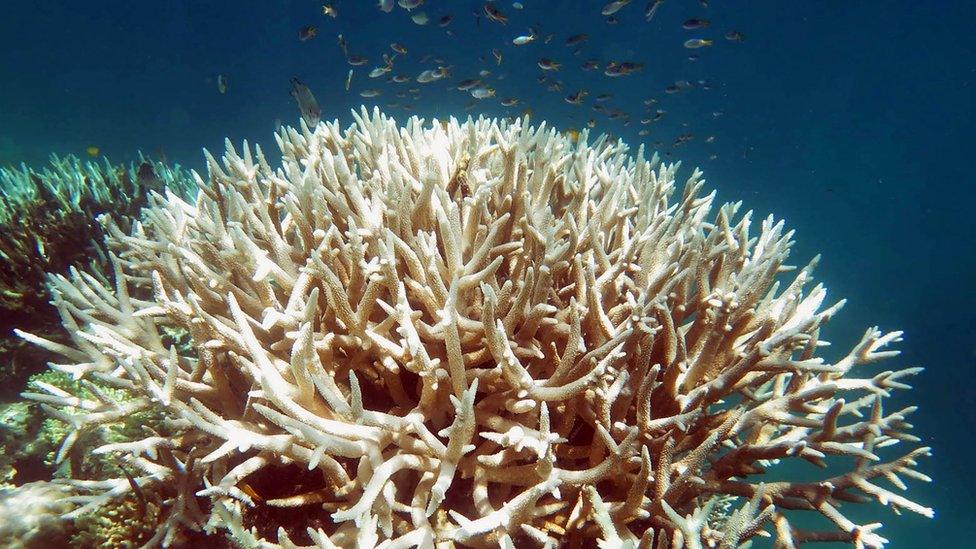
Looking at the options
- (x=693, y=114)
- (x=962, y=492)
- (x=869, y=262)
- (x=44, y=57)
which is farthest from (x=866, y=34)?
(x=44, y=57)

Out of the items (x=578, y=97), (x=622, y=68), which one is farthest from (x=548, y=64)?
(x=622, y=68)

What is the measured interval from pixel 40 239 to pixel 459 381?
204 inches

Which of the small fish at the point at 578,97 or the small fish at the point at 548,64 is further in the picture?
the small fish at the point at 578,97

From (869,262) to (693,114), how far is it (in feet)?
68.4

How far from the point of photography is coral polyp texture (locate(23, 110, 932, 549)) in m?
2.11

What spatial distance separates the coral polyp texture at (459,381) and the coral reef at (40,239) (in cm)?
263

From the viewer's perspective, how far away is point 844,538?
2.51m

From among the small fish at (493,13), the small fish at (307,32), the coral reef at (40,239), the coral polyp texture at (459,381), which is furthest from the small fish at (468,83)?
the coral polyp texture at (459,381)

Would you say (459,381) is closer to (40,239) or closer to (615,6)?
(40,239)

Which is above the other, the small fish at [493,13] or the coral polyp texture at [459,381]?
the small fish at [493,13]

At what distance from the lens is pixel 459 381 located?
220cm

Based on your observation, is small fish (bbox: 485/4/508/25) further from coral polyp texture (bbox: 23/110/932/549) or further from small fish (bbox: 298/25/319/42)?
coral polyp texture (bbox: 23/110/932/549)

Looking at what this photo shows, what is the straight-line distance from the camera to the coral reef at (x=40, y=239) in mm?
4543

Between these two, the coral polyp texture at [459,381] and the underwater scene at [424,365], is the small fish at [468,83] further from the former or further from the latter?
the coral polyp texture at [459,381]
